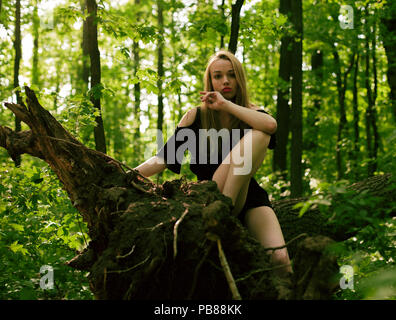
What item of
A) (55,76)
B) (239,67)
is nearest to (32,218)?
(239,67)

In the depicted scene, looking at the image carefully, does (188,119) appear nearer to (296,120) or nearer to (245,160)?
(245,160)

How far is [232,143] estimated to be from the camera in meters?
3.38

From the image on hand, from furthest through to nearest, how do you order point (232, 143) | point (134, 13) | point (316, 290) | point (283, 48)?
point (134, 13), point (283, 48), point (232, 143), point (316, 290)

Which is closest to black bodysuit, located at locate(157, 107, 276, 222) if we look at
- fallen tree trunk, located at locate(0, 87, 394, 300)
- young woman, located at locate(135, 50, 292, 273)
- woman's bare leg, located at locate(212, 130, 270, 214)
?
young woman, located at locate(135, 50, 292, 273)

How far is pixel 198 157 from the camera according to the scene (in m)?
3.56

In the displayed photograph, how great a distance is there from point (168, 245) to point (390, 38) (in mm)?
7481

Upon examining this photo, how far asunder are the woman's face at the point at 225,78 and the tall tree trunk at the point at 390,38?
5.16m

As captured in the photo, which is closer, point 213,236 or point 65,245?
point 213,236

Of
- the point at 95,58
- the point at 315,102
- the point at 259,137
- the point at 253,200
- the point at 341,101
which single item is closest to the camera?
Result: the point at 259,137

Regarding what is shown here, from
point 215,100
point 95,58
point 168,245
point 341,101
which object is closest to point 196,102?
point 341,101

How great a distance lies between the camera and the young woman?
2.81 meters

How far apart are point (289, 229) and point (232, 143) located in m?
1.27

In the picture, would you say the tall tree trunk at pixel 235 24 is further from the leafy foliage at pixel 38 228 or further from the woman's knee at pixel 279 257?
the woman's knee at pixel 279 257
